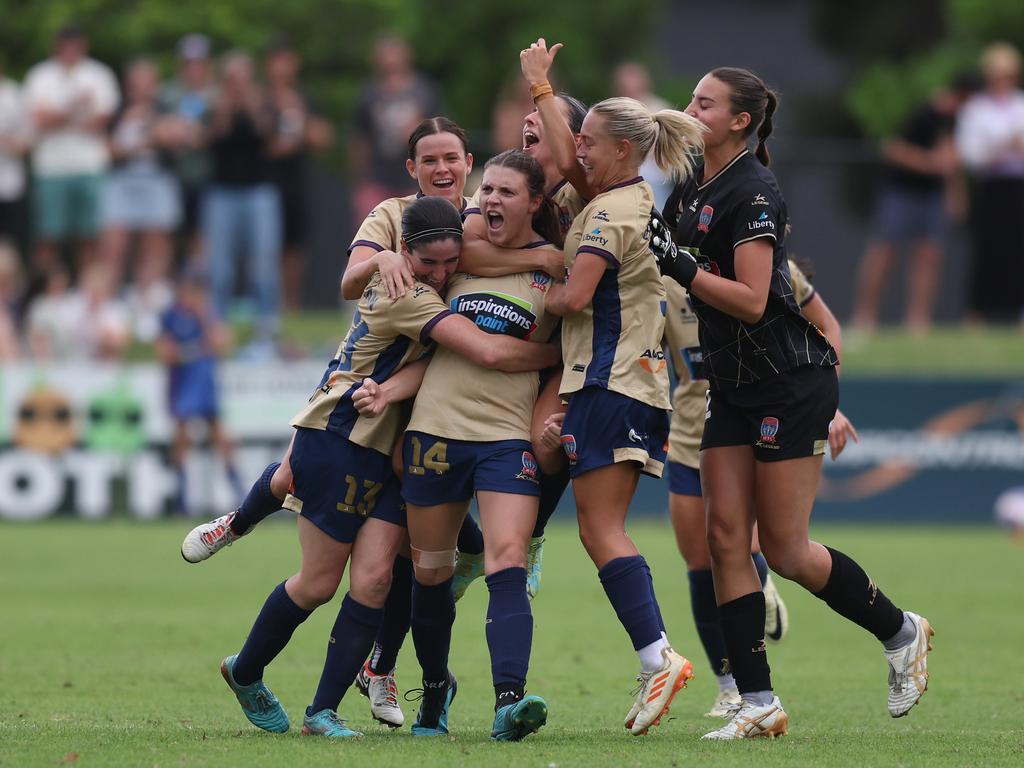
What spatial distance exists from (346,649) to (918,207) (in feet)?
47.6

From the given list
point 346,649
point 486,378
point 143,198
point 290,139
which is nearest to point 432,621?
point 346,649

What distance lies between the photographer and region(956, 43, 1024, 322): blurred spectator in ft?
63.2

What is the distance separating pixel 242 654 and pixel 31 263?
13484 millimetres

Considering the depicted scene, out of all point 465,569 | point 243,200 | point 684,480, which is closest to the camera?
point 465,569

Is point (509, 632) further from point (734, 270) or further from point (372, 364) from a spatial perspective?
point (734, 270)

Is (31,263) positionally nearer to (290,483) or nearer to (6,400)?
(6,400)

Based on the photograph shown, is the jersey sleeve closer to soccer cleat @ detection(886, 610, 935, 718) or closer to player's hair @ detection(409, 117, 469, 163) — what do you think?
player's hair @ detection(409, 117, 469, 163)

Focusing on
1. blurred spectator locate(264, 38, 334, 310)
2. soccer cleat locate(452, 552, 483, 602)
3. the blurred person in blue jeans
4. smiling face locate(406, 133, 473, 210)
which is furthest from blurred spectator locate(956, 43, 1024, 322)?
soccer cleat locate(452, 552, 483, 602)

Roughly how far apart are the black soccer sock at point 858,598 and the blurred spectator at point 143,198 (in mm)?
12705

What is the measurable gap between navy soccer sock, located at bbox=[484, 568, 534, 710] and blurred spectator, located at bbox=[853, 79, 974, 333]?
13851mm

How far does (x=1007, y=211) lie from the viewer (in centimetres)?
2003

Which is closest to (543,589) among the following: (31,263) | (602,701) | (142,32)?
(602,701)

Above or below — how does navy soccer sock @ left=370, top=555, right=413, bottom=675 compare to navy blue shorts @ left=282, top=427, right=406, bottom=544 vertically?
below

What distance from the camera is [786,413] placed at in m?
6.73
